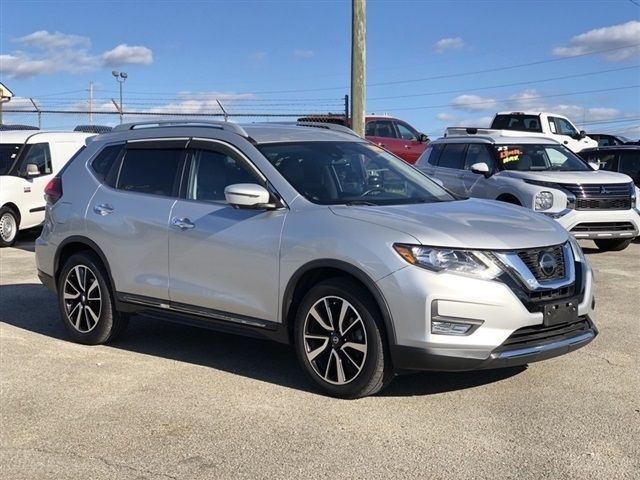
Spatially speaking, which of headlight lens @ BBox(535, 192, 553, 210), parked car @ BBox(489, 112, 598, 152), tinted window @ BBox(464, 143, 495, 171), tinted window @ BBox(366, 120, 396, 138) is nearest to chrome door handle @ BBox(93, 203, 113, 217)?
headlight lens @ BBox(535, 192, 553, 210)

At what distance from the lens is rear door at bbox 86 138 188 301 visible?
19.2 feet

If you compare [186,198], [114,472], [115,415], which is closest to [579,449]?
[114,472]

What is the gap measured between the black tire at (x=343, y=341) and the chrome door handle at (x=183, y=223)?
1135 mm

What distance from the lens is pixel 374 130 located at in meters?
19.5

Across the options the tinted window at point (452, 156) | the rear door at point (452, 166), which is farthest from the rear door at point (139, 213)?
the tinted window at point (452, 156)

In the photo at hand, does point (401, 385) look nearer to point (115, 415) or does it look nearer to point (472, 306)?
point (472, 306)

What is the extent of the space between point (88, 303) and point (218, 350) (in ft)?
3.88

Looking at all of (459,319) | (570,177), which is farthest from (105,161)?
(570,177)

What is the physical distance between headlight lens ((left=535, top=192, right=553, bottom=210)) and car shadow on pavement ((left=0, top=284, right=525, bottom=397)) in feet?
18.2

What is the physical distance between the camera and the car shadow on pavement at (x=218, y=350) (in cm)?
519

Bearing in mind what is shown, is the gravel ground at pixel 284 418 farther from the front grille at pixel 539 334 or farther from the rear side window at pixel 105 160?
the rear side window at pixel 105 160

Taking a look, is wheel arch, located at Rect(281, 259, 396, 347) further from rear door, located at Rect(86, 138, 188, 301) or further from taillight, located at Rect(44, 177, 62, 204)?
taillight, located at Rect(44, 177, 62, 204)

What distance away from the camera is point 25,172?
43.3ft

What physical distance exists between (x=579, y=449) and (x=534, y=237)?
1330 mm
